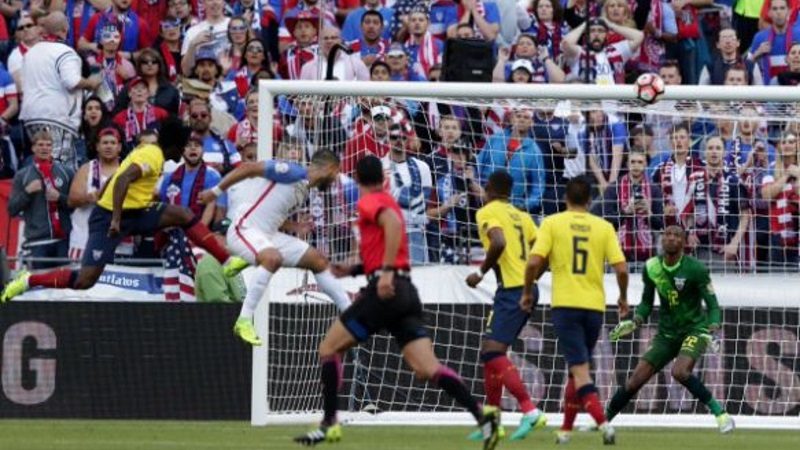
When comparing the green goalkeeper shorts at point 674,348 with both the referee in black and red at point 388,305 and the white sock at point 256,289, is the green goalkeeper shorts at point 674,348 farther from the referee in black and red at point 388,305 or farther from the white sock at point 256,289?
the referee in black and red at point 388,305

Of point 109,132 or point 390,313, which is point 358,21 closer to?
point 109,132

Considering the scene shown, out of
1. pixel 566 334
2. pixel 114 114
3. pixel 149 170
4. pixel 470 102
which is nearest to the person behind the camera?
pixel 566 334

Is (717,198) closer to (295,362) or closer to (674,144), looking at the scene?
(674,144)

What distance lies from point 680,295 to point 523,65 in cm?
540

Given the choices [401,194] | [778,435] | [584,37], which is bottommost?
[778,435]

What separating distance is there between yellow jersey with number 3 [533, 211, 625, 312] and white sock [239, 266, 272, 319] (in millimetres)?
2636

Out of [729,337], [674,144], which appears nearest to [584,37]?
[674,144]

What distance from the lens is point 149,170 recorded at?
18875 mm

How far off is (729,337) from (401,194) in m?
3.50

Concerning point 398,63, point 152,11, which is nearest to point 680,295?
point 398,63

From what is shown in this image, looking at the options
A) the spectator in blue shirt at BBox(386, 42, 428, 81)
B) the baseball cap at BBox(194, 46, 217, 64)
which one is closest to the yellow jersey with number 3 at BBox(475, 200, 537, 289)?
the spectator in blue shirt at BBox(386, 42, 428, 81)

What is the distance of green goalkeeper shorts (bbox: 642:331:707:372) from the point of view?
18.6 metres

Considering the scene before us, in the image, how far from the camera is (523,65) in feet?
76.6

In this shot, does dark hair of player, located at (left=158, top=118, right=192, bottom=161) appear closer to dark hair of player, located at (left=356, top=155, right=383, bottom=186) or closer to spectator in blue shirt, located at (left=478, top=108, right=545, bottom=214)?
spectator in blue shirt, located at (left=478, top=108, right=545, bottom=214)
